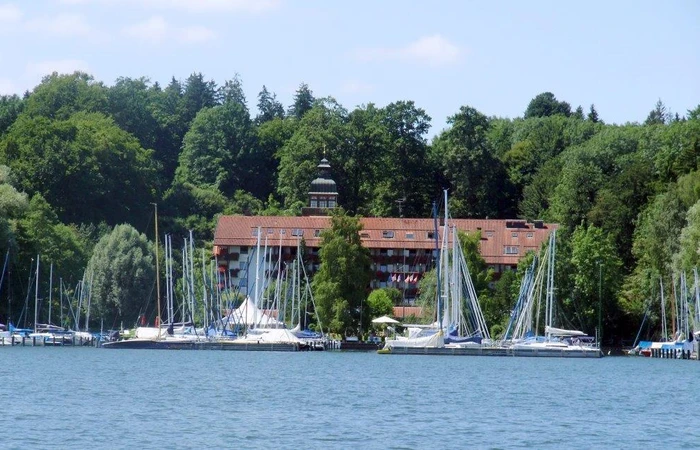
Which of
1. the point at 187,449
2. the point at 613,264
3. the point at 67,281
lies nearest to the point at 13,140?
the point at 67,281

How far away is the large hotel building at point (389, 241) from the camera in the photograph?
407 feet

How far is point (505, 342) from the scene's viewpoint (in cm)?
9519

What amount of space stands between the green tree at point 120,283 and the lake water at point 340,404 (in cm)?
2739

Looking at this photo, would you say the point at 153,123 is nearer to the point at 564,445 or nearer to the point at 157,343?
the point at 157,343

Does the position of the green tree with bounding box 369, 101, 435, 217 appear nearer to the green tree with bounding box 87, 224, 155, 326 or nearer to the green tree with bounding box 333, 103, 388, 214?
the green tree with bounding box 333, 103, 388, 214

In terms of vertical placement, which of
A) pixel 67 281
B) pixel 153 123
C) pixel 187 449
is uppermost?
pixel 153 123

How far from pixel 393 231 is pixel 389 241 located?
1.04m

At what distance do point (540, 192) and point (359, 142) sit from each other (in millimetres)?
16522

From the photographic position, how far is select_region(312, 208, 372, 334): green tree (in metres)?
105

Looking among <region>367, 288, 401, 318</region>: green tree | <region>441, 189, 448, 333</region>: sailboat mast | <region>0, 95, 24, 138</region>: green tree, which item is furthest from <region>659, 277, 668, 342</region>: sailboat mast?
<region>0, 95, 24, 138</region>: green tree

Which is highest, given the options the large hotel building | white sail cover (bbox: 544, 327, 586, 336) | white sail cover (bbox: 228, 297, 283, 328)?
the large hotel building

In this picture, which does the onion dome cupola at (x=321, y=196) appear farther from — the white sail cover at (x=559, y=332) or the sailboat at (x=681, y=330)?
the white sail cover at (x=559, y=332)

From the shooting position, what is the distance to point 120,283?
114 meters

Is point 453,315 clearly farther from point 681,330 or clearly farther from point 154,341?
point 154,341
